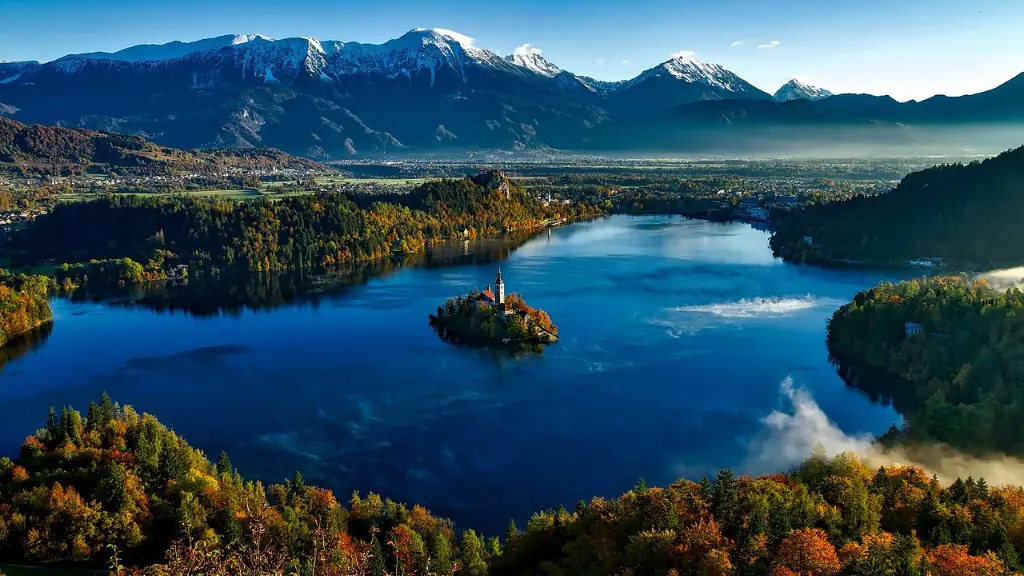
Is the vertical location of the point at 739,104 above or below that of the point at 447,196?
above

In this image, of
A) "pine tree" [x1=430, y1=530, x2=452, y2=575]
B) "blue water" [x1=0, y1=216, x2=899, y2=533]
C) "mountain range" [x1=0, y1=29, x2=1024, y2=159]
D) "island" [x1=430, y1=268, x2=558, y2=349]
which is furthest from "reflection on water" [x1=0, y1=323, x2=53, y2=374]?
"mountain range" [x1=0, y1=29, x2=1024, y2=159]

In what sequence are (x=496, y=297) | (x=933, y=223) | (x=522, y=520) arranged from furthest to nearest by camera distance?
(x=933, y=223), (x=496, y=297), (x=522, y=520)

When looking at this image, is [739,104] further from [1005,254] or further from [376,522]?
[376,522]

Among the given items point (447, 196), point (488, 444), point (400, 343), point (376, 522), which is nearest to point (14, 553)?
point (376, 522)

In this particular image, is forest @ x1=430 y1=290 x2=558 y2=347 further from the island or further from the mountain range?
the mountain range

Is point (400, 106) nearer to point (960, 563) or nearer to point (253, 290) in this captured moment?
point (253, 290)

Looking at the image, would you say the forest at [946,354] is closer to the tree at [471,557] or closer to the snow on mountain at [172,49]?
the tree at [471,557]

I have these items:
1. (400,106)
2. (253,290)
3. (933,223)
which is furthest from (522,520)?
(400,106)
